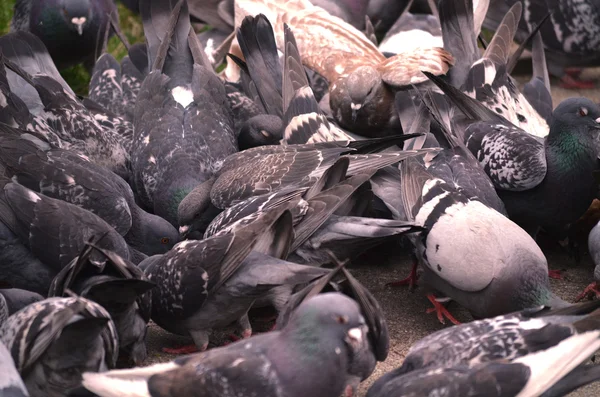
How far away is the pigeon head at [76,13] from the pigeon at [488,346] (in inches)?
150

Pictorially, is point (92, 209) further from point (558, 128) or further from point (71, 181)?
point (558, 128)

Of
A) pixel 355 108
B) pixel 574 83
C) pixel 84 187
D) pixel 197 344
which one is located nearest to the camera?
pixel 197 344

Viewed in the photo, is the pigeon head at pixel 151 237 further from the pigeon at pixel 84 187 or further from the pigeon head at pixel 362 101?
the pigeon head at pixel 362 101

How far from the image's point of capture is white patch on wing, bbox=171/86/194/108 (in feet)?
16.5

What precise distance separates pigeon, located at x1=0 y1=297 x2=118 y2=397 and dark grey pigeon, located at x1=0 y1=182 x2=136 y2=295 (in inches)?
22.3

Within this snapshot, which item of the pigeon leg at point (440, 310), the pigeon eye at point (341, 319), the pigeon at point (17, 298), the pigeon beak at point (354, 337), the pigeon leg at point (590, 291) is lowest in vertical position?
the pigeon leg at point (440, 310)

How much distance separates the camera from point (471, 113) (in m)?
4.77

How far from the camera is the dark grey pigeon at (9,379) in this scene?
2650 mm

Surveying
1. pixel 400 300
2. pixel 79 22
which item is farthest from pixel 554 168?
pixel 79 22

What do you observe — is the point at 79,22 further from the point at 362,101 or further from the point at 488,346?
the point at 488,346

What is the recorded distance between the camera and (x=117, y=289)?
3186 mm

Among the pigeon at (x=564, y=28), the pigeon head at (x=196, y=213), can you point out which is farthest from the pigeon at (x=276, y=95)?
the pigeon at (x=564, y=28)

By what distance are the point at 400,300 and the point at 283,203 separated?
77 cm

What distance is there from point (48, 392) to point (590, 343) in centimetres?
176
